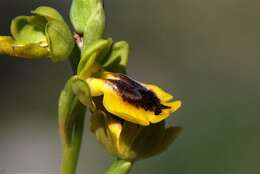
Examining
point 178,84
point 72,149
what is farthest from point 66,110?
point 178,84

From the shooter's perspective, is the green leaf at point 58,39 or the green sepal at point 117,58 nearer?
the green leaf at point 58,39

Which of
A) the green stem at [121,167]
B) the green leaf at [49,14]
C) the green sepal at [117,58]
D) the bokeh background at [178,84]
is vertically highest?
the green leaf at [49,14]

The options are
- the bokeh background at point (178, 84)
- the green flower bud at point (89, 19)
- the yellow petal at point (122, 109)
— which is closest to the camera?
the yellow petal at point (122, 109)

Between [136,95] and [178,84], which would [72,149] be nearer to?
[136,95]

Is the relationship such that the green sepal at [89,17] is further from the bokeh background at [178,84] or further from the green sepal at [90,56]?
the bokeh background at [178,84]

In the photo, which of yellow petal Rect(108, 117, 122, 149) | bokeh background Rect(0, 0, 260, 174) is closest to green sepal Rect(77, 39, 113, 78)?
yellow petal Rect(108, 117, 122, 149)

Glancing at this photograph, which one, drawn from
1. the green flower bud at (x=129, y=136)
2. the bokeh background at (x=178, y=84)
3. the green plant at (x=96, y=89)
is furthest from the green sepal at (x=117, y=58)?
the bokeh background at (x=178, y=84)

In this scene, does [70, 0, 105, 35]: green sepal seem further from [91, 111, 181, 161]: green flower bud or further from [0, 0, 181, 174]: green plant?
[91, 111, 181, 161]: green flower bud
